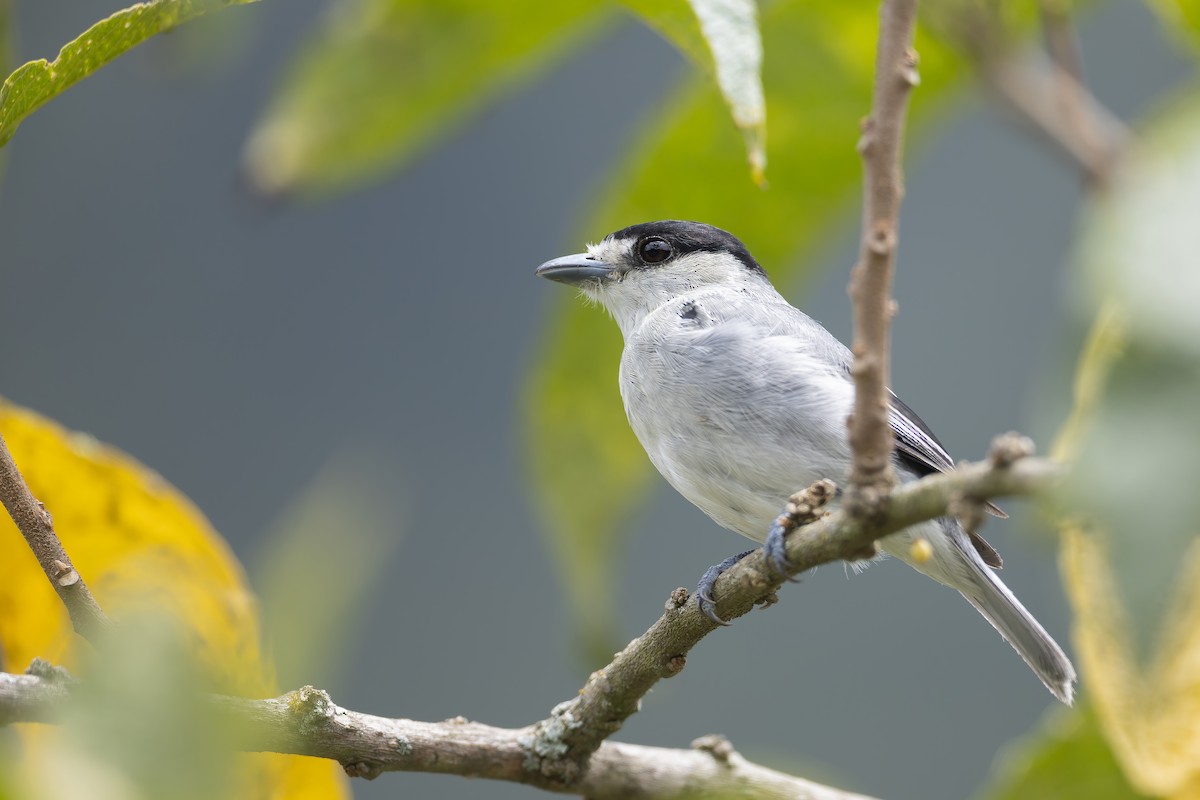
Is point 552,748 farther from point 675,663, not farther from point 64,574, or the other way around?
point 64,574

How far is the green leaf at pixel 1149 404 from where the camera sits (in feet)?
1.20

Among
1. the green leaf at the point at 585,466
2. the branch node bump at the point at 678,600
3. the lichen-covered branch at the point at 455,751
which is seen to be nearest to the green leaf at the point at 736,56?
the branch node bump at the point at 678,600

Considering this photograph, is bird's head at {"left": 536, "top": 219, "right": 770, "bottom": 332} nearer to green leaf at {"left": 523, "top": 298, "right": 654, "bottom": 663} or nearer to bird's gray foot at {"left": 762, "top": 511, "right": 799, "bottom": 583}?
green leaf at {"left": 523, "top": 298, "right": 654, "bottom": 663}

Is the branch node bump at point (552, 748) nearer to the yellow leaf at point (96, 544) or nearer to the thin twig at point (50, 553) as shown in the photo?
the yellow leaf at point (96, 544)

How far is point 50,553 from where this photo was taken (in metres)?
0.93

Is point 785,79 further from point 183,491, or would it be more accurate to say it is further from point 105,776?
point 183,491

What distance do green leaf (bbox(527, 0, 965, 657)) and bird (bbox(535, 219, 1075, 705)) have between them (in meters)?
0.09

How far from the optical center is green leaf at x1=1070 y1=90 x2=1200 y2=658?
0.37 metres

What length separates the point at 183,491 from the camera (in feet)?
15.6

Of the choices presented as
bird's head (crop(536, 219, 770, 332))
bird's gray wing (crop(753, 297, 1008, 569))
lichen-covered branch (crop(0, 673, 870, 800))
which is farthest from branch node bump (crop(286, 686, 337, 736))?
bird's head (crop(536, 219, 770, 332))

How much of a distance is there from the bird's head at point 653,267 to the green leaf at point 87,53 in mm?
1359

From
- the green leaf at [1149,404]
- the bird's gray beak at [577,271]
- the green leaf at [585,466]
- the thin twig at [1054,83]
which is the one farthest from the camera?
the bird's gray beak at [577,271]

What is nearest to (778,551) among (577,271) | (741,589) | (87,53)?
(741,589)

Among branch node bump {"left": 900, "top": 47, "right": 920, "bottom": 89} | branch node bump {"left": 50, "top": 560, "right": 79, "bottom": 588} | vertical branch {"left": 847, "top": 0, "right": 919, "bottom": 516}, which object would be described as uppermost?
branch node bump {"left": 900, "top": 47, "right": 920, "bottom": 89}
